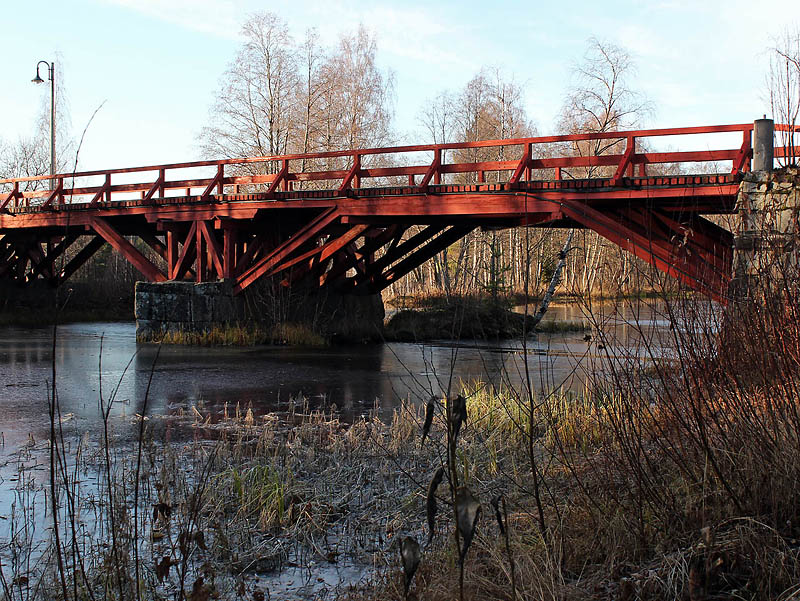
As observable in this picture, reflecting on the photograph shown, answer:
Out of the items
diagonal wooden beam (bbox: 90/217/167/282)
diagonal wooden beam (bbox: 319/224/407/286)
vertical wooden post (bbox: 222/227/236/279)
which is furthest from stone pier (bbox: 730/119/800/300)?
diagonal wooden beam (bbox: 90/217/167/282)

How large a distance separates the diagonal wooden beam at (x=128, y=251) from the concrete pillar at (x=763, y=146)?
12.9 meters

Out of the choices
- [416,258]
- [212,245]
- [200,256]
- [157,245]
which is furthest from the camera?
[157,245]

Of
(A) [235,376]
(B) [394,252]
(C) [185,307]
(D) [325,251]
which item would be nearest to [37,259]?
(C) [185,307]

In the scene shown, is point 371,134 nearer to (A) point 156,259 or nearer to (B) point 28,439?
(A) point 156,259

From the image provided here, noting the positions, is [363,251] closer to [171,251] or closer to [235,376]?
[171,251]

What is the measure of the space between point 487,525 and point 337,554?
0.82m

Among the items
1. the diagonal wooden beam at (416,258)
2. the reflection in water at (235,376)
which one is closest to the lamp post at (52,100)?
the reflection in water at (235,376)

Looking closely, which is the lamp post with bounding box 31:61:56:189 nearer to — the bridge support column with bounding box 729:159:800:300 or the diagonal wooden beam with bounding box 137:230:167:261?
the diagonal wooden beam with bounding box 137:230:167:261

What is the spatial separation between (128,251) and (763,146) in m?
14.1

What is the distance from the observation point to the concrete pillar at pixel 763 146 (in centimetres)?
1020

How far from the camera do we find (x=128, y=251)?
18.6 meters

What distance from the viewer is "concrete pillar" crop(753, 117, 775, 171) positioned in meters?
10.2

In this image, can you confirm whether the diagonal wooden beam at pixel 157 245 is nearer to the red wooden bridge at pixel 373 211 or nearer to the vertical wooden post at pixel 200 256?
the red wooden bridge at pixel 373 211

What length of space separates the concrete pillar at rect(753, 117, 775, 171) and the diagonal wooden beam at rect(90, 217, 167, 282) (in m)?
12.9
